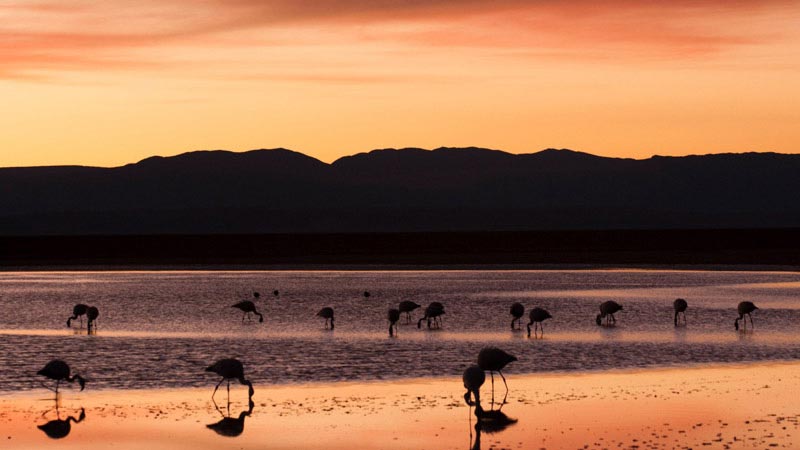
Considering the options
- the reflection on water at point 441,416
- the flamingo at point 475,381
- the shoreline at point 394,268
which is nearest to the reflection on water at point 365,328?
the reflection on water at point 441,416

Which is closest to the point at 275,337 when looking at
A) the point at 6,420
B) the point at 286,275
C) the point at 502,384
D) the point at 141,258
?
the point at 502,384

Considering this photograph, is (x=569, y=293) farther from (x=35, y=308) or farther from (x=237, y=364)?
(x=237, y=364)

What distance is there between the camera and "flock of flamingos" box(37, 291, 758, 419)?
2066cm

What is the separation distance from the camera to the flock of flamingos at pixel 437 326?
813 inches

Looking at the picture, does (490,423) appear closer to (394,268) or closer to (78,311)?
(78,311)

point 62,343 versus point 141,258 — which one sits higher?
point 141,258

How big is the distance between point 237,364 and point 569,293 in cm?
2986

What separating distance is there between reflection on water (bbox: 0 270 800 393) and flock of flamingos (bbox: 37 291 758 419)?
49 cm

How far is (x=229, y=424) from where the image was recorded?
1938cm

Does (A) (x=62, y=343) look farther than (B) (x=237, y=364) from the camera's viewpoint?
Yes

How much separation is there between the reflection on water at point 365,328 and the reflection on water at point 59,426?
3.59 m

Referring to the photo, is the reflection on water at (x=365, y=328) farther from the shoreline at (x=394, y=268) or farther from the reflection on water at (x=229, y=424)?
the shoreline at (x=394, y=268)

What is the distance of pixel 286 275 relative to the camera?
67.1m

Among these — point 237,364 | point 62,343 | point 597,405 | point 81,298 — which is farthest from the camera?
point 81,298
